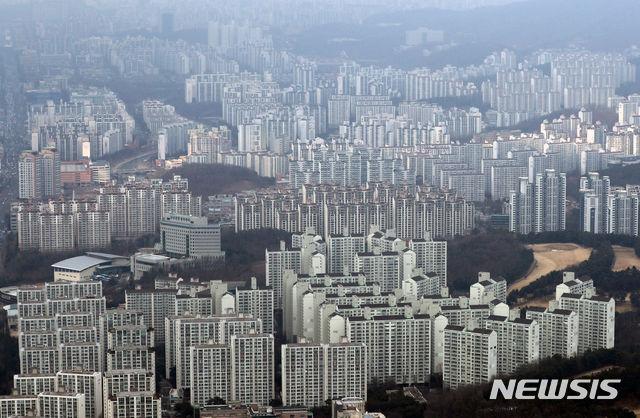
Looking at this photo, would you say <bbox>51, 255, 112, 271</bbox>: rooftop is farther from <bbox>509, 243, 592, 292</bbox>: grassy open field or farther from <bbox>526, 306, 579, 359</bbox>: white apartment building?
<bbox>526, 306, 579, 359</bbox>: white apartment building

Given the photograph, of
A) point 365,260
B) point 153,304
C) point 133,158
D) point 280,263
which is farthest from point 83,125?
point 153,304

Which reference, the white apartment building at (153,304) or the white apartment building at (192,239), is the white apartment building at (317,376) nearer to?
the white apartment building at (153,304)

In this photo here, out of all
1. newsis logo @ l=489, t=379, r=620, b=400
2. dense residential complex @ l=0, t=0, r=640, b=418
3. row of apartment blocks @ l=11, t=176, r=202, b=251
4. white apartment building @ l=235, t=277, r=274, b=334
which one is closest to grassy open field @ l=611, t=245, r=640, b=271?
dense residential complex @ l=0, t=0, r=640, b=418

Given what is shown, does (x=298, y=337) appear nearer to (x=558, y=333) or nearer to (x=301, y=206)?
(x=558, y=333)

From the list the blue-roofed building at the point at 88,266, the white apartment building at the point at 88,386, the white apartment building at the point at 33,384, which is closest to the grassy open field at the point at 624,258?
the blue-roofed building at the point at 88,266

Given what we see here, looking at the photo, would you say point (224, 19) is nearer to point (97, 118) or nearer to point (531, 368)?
point (97, 118)

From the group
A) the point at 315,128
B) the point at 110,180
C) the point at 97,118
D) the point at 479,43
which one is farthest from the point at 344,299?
the point at 479,43
